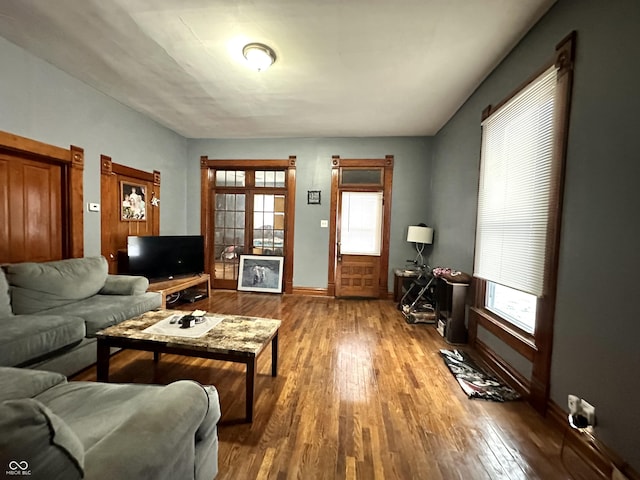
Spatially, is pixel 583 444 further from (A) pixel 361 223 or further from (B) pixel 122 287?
(B) pixel 122 287

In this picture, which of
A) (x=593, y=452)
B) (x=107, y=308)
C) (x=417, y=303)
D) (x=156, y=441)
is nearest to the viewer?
(x=156, y=441)

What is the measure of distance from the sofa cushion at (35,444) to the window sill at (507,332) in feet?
8.09

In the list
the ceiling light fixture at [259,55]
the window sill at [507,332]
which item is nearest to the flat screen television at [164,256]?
the ceiling light fixture at [259,55]

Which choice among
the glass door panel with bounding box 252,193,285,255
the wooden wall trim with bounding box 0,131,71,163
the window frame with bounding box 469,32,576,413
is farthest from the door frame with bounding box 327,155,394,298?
the wooden wall trim with bounding box 0,131,71,163

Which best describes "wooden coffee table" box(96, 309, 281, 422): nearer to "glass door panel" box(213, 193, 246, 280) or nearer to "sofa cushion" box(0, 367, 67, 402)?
"sofa cushion" box(0, 367, 67, 402)

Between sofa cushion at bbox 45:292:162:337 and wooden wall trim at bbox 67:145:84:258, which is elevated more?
wooden wall trim at bbox 67:145:84:258

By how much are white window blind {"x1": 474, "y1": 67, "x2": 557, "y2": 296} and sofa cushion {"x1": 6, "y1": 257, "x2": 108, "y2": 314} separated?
12.8 feet

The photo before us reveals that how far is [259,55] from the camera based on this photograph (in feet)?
7.64

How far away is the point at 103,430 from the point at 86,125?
3476 mm

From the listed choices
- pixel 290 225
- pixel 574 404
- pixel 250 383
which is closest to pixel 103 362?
pixel 250 383

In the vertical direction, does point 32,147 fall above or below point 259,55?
below

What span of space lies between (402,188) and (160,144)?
4.03 meters

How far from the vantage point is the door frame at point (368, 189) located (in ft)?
15.1

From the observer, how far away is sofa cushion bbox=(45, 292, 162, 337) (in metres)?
2.24
